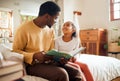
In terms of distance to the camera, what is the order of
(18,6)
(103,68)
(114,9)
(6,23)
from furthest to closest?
1. (114,9)
2. (18,6)
3. (6,23)
4. (103,68)

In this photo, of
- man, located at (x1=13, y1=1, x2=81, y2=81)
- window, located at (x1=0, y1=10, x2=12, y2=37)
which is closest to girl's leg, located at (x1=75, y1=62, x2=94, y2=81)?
man, located at (x1=13, y1=1, x2=81, y2=81)

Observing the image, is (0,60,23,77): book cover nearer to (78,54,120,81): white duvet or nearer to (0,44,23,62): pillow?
(0,44,23,62): pillow

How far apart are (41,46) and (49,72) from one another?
1.15 feet

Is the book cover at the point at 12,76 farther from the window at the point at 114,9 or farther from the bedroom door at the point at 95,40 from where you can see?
the window at the point at 114,9

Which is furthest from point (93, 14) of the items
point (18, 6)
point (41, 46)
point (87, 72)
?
point (41, 46)

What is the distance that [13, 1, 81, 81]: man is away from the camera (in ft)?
4.81

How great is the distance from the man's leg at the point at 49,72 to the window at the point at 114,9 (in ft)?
12.2

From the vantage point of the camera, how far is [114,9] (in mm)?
4855

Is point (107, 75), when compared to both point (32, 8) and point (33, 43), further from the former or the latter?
point (32, 8)

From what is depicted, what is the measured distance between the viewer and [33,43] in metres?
1.65

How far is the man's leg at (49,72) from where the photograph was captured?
1.44 meters

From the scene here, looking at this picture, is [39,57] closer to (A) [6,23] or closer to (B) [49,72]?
(B) [49,72]

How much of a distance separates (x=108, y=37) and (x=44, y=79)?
12.3 feet

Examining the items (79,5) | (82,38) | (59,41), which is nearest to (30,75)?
(59,41)
